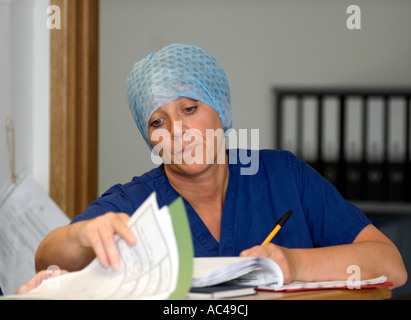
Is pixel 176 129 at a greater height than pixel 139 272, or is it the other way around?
pixel 176 129

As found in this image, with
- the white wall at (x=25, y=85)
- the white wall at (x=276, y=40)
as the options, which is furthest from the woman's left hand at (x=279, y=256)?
the white wall at (x=276, y=40)

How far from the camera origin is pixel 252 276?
828 mm

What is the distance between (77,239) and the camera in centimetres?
85

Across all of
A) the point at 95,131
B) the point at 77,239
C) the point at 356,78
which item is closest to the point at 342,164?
the point at 356,78

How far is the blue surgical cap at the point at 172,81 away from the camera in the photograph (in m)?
1.14

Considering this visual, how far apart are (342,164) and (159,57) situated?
8.21 ft

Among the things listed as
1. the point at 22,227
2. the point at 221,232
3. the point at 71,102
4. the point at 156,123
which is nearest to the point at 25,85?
the point at 71,102

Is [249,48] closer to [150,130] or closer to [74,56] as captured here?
[74,56]

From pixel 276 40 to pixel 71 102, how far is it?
88.3 inches

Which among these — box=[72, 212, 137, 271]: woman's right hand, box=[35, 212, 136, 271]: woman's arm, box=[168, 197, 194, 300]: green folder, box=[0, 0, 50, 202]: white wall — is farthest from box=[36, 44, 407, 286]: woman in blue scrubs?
box=[0, 0, 50, 202]: white wall

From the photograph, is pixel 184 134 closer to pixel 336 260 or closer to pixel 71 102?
pixel 336 260

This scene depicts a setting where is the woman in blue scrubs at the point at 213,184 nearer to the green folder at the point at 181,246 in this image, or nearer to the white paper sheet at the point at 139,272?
the white paper sheet at the point at 139,272

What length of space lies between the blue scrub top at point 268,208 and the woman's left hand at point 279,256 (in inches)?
10.7

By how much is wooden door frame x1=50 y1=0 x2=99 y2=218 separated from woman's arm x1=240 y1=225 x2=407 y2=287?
1.04m
